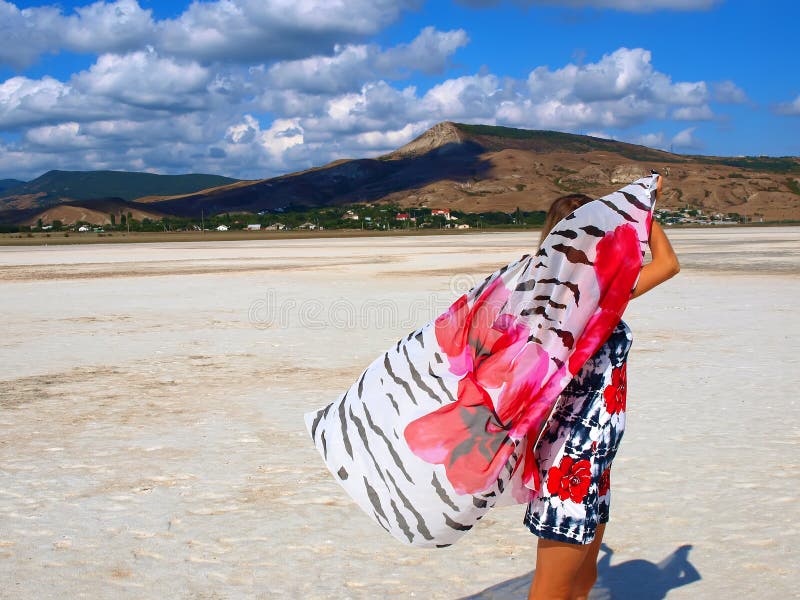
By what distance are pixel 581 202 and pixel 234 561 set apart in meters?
2.86

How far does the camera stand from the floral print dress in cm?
284

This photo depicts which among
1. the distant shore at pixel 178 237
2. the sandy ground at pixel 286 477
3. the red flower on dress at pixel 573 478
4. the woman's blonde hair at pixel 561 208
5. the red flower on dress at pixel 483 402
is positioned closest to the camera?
the red flower on dress at pixel 483 402

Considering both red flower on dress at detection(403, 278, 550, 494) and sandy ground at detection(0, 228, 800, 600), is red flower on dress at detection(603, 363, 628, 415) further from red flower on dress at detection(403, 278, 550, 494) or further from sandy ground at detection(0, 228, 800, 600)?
sandy ground at detection(0, 228, 800, 600)

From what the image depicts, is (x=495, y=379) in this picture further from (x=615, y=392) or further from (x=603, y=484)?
(x=603, y=484)

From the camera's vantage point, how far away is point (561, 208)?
9.84 ft

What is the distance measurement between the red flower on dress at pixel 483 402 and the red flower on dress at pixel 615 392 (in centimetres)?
31

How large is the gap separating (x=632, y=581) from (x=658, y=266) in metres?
2.10

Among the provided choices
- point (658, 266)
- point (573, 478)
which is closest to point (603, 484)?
point (573, 478)

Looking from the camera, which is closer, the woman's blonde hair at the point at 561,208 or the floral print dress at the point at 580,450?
the floral print dress at the point at 580,450

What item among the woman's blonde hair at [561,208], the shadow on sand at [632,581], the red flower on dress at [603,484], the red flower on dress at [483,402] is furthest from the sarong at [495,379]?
the shadow on sand at [632,581]

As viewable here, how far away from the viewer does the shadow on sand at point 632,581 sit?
4012 mm

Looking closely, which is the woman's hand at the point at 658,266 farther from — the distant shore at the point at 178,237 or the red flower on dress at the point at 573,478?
the distant shore at the point at 178,237

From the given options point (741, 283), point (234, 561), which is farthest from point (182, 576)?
point (741, 283)

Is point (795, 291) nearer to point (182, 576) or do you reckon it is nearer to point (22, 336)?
point (22, 336)
